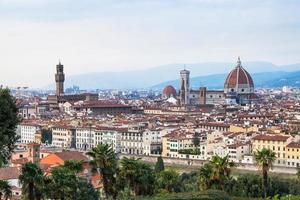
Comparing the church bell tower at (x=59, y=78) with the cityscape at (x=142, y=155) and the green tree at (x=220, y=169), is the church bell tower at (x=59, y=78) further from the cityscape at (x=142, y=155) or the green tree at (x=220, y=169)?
the green tree at (x=220, y=169)

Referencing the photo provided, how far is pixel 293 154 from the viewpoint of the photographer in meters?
52.5

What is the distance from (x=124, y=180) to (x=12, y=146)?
14.4 ft

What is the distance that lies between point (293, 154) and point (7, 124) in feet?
107

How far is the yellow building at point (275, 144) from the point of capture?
53406 millimetres

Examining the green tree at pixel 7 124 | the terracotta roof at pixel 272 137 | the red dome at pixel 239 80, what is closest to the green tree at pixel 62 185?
the green tree at pixel 7 124

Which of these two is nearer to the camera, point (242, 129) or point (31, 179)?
point (31, 179)

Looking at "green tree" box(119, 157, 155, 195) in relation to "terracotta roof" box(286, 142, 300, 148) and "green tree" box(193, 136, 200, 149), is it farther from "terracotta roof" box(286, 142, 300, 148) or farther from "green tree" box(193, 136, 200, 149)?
"green tree" box(193, 136, 200, 149)

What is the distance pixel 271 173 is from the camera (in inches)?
1938

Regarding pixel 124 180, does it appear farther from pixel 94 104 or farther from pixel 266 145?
pixel 94 104

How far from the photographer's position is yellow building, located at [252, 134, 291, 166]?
53406 millimetres

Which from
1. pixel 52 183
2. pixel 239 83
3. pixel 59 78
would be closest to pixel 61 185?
pixel 52 183

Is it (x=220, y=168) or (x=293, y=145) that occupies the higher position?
(x=220, y=168)

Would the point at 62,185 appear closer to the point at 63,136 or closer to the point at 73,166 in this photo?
the point at 73,166

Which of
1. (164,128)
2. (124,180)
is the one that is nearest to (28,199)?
(124,180)
